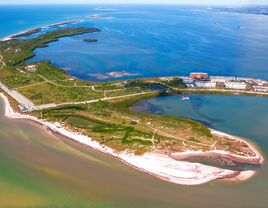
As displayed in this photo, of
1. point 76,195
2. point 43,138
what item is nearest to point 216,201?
point 76,195

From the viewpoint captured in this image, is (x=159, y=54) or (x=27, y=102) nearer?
(x=27, y=102)

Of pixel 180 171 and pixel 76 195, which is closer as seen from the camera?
pixel 76 195

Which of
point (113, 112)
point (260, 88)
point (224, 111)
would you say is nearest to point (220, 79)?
point (260, 88)

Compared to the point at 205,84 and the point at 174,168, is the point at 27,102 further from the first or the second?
the point at 205,84

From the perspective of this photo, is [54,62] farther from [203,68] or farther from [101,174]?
[101,174]

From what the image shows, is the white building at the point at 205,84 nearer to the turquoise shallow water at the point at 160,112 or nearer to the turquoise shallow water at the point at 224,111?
the turquoise shallow water at the point at 224,111

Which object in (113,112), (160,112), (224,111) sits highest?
(113,112)

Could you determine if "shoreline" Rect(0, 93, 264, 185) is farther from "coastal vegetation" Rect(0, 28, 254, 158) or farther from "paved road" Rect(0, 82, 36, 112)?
"paved road" Rect(0, 82, 36, 112)

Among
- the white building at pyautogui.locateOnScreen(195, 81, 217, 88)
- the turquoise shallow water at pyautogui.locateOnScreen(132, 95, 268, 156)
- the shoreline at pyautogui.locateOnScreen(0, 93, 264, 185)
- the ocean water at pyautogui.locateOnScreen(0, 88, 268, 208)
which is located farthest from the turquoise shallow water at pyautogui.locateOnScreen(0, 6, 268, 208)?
the white building at pyautogui.locateOnScreen(195, 81, 217, 88)
